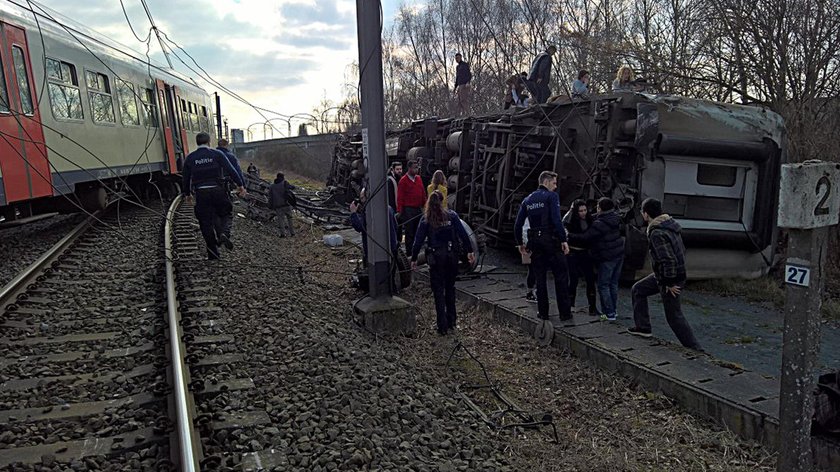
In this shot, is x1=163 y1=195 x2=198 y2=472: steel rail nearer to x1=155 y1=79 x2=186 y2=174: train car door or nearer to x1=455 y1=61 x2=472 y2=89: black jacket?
x1=155 y1=79 x2=186 y2=174: train car door

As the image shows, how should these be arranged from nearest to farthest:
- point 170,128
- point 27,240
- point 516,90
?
1. point 27,240
2. point 516,90
3. point 170,128

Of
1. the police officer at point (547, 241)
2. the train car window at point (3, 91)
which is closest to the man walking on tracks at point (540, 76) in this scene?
the police officer at point (547, 241)

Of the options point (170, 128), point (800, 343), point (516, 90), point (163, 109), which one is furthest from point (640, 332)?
point (170, 128)

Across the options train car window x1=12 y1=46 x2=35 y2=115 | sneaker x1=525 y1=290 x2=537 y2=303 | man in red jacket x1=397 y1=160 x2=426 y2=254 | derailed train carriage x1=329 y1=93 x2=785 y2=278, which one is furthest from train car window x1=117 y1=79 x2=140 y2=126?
sneaker x1=525 y1=290 x2=537 y2=303

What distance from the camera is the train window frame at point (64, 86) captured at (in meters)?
8.52

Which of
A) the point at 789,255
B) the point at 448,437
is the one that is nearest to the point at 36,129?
the point at 448,437

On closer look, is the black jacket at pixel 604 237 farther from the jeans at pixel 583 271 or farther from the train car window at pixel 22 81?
the train car window at pixel 22 81

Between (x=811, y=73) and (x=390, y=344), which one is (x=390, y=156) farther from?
(x=390, y=344)

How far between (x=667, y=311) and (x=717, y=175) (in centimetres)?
412

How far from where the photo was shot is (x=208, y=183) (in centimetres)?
834

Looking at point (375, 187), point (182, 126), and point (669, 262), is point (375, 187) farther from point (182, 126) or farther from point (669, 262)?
point (182, 126)

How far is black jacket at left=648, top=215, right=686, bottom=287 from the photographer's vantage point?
5.69 meters

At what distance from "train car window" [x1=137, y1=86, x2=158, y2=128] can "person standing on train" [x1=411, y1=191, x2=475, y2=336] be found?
856 cm

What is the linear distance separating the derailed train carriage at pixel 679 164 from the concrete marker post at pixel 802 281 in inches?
221
